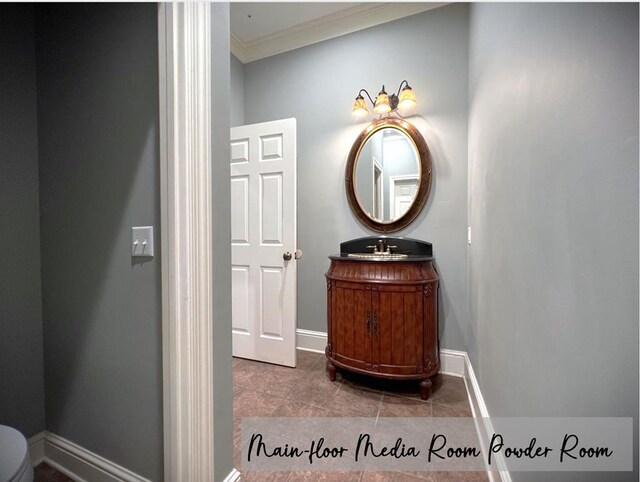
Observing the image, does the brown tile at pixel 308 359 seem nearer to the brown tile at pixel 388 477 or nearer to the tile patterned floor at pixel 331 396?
the tile patterned floor at pixel 331 396

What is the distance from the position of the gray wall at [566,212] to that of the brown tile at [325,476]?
64 centimetres

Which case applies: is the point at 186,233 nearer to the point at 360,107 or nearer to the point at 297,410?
the point at 297,410

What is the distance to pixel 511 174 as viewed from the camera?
1006mm

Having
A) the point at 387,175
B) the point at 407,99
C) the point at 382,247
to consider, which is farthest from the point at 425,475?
the point at 407,99

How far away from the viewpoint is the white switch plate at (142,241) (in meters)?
0.93

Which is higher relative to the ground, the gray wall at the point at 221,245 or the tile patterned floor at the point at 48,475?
the gray wall at the point at 221,245

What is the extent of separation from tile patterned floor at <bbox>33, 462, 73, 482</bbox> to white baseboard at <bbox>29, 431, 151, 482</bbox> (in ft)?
0.04

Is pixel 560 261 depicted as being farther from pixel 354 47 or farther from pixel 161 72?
pixel 354 47

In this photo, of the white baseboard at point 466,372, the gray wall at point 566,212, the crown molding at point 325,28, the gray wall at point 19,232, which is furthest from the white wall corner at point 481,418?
the crown molding at point 325,28

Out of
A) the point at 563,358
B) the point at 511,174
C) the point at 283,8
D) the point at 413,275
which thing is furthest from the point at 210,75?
Answer: the point at 283,8

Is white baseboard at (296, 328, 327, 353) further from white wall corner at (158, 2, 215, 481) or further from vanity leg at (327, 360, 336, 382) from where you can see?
white wall corner at (158, 2, 215, 481)

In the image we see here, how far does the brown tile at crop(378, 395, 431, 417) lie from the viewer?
158cm

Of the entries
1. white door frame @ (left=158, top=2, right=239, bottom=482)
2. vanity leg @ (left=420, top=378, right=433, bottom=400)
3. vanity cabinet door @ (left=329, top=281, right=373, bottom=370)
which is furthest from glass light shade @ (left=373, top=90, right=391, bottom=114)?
vanity leg @ (left=420, top=378, right=433, bottom=400)

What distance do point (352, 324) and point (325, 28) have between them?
2505 millimetres
